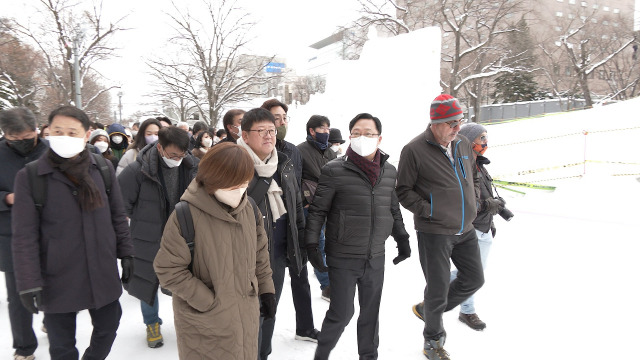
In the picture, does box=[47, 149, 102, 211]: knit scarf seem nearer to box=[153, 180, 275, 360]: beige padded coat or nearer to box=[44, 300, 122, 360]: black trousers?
box=[44, 300, 122, 360]: black trousers

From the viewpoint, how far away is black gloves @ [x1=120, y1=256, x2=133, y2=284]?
275 cm

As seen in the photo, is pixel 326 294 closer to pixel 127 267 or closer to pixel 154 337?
pixel 154 337

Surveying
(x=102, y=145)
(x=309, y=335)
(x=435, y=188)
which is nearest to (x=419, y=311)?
(x=309, y=335)

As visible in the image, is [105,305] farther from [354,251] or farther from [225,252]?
[354,251]

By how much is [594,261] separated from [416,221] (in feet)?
12.0

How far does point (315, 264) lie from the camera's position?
9.86 ft

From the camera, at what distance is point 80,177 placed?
2.48m

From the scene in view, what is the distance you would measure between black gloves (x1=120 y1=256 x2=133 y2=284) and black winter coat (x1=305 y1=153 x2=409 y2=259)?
1.27 metres

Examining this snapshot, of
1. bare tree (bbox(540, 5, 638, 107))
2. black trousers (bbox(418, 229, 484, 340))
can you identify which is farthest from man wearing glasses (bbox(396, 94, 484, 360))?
bare tree (bbox(540, 5, 638, 107))

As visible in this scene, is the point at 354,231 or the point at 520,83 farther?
the point at 520,83

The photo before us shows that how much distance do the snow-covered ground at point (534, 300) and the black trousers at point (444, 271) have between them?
0.41 metres

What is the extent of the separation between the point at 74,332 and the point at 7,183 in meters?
1.41

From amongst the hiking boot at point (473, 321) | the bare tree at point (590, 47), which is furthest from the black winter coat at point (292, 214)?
the bare tree at point (590, 47)

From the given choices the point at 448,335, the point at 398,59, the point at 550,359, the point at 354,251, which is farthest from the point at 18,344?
the point at 398,59
